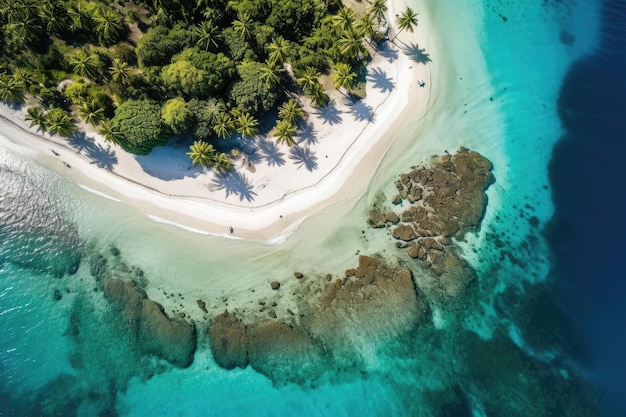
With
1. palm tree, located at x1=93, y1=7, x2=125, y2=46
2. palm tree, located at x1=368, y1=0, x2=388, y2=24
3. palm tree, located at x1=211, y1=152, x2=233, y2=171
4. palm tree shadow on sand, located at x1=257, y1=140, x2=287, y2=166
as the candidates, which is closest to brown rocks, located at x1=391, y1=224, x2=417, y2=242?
palm tree shadow on sand, located at x1=257, y1=140, x2=287, y2=166

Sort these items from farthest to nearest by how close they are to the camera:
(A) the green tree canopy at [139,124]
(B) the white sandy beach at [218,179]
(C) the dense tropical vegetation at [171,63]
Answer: (B) the white sandy beach at [218,179]
(C) the dense tropical vegetation at [171,63]
(A) the green tree canopy at [139,124]

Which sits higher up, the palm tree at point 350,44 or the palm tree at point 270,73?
the palm tree at point 350,44

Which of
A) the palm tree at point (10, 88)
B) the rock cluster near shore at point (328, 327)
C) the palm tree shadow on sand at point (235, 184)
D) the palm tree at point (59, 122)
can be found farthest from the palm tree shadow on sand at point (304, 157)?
the palm tree at point (10, 88)

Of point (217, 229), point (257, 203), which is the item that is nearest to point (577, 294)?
point (257, 203)

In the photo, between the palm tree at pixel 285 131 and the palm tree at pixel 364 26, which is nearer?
the palm tree at pixel 285 131

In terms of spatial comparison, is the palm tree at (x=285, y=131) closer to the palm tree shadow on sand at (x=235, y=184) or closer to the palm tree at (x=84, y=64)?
the palm tree shadow on sand at (x=235, y=184)

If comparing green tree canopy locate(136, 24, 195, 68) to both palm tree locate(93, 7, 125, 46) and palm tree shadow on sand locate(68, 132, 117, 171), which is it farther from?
palm tree shadow on sand locate(68, 132, 117, 171)

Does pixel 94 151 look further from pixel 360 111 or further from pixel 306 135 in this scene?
pixel 360 111
